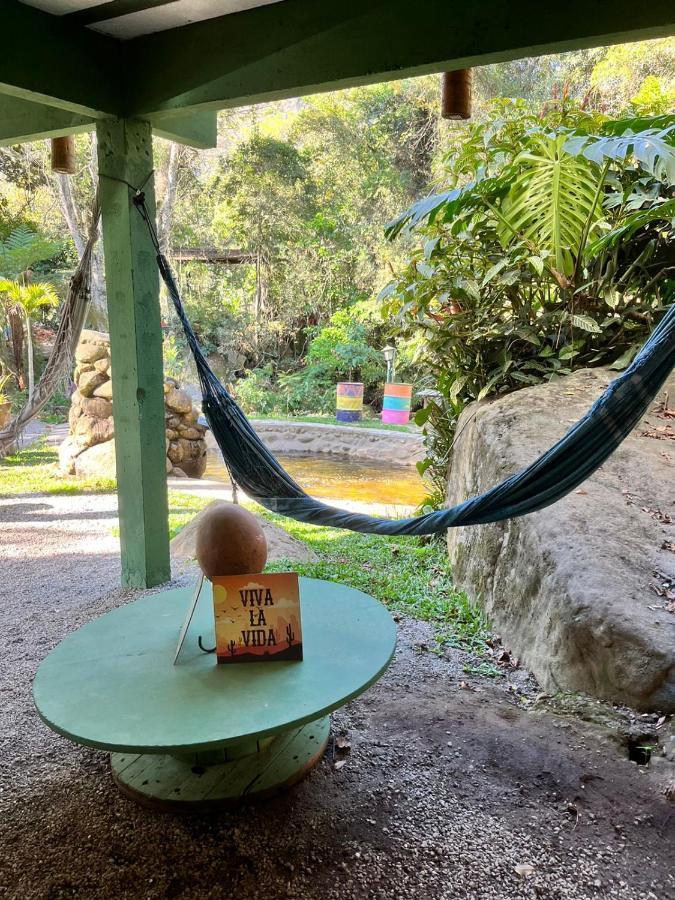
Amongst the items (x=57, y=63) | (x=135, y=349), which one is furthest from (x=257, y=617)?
(x=57, y=63)

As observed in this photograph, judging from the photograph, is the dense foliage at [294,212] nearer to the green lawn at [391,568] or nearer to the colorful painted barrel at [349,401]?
the colorful painted barrel at [349,401]

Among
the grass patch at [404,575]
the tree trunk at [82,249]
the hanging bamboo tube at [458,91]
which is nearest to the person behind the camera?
the hanging bamboo tube at [458,91]

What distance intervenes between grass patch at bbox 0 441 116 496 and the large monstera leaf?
3.43 m

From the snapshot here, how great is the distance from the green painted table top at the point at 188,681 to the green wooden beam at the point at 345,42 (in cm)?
155

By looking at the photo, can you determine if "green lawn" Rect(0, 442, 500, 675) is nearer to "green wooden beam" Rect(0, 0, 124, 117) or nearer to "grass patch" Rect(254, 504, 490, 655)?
"grass patch" Rect(254, 504, 490, 655)

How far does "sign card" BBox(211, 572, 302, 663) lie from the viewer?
128 centimetres

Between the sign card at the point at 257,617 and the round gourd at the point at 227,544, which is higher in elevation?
the round gourd at the point at 227,544

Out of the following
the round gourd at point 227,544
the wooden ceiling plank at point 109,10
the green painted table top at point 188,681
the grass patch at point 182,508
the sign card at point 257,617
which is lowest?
the grass patch at point 182,508

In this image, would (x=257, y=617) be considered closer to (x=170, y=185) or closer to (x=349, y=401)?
(x=170, y=185)

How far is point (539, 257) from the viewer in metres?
2.70

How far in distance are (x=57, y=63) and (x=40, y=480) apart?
12.1 feet

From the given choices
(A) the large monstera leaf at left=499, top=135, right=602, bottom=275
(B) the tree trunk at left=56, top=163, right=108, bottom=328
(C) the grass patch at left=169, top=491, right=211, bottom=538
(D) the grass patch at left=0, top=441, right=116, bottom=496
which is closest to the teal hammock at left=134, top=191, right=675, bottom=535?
(A) the large monstera leaf at left=499, top=135, right=602, bottom=275

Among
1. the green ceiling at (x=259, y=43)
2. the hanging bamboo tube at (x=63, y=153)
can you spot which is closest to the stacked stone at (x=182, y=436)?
the hanging bamboo tube at (x=63, y=153)

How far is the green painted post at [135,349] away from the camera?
7.55 feet
